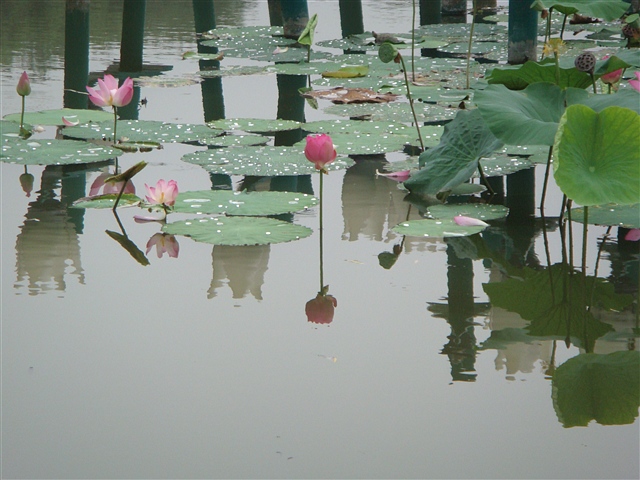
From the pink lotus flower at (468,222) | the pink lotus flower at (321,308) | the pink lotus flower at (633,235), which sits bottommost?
the pink lotus flower at (321,308)

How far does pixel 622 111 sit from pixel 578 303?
445mm

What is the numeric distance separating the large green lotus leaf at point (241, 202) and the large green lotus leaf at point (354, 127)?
0.91 meters

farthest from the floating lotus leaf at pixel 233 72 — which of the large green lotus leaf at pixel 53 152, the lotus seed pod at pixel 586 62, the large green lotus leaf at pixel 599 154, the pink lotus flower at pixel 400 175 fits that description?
the large green lotus leaf at pixel 599 154

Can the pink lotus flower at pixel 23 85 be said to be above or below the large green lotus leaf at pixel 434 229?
above

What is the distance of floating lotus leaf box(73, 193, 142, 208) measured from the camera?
2424 millimetres

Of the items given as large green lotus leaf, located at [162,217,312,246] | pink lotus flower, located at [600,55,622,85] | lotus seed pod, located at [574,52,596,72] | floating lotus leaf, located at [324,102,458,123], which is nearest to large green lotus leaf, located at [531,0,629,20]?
pink lotus flower, located at [600,55,622,85]

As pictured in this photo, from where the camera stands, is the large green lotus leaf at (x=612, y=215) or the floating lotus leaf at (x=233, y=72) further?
the floating lotus leaf at (x=233, y=72)

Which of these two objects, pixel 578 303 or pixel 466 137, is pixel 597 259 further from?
pixel 466 137

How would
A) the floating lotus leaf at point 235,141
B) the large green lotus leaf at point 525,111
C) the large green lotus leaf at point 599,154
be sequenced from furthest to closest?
1. the floating lotus leaf at point 235,141
2. the large green lotus leaf at point 525,111
3. the large green lotus leaf at point 599,154

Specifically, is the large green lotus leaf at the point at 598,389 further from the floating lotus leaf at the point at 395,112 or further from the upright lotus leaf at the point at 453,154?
the floating lotus leaf at the point at 395,112

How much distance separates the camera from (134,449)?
1210 mm

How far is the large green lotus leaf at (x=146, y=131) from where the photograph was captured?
3223mm

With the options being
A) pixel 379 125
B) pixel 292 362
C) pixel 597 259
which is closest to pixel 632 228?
pixel 597 259

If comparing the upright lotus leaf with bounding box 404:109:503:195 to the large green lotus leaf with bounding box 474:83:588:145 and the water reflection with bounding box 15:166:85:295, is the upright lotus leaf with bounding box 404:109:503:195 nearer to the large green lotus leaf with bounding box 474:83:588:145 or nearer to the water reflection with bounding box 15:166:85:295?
the large green lotus leaf with bounding box 474:83:588:145
